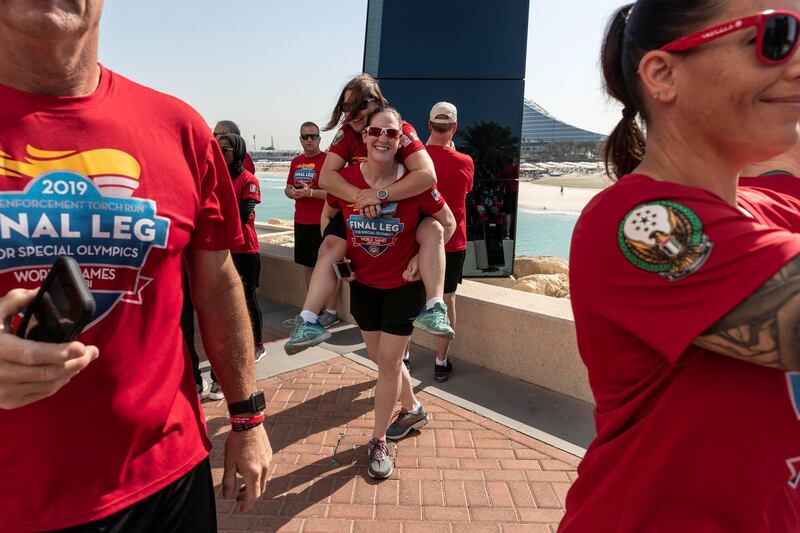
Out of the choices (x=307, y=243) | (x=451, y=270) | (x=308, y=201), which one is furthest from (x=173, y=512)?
(x=308, y=201)

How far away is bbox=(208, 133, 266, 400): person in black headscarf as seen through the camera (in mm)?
4273

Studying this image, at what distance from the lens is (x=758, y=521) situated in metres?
0.98

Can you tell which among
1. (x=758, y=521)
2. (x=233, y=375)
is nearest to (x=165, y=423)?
(x=233, y=375)

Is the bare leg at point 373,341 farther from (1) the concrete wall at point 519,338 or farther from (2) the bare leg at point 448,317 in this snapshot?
(1) the concrete wall at point 519,338

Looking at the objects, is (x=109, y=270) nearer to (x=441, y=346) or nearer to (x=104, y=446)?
(x=104, y=446)

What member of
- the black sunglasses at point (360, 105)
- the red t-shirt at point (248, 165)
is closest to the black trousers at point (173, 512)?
the black sunglasses at point (360, 105)

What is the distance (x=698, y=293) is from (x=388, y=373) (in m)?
2.42

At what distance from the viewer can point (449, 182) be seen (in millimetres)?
4449

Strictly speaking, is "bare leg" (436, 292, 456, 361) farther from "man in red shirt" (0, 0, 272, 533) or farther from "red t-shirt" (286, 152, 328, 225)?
"man in red shirt" (0, 0, 272, 533)

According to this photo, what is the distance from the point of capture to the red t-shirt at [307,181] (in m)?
5.81

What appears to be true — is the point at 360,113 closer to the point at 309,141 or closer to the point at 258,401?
the point at 309,141

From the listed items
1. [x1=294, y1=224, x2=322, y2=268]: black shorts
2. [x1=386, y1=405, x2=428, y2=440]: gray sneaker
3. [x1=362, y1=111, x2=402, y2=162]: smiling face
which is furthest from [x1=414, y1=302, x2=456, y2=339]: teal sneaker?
[x1=294, y1=224, x2=322, y2=268]: black shorts

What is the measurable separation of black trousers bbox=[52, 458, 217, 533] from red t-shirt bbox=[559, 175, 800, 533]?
113 cm

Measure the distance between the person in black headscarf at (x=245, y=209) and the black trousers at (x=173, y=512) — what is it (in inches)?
105
